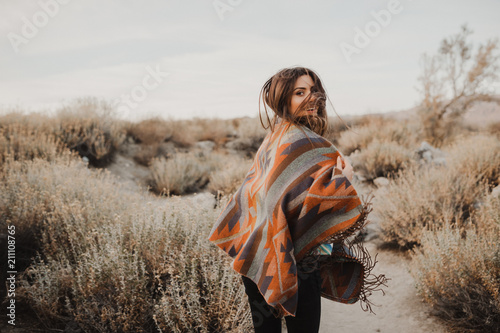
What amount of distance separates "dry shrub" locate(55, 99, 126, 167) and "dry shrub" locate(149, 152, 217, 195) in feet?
4.37

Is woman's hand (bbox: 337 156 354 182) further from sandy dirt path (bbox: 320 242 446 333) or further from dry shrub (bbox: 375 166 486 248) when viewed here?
dry shrub (bbox: 375 166 486 248)

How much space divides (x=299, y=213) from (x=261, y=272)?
1.08 ft

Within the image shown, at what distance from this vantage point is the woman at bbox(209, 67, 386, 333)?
4.43ft

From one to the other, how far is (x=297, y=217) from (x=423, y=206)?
4.04m

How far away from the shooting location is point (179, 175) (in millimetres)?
7836

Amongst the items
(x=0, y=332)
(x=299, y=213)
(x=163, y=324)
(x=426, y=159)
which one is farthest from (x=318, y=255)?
(x=426, y=159)

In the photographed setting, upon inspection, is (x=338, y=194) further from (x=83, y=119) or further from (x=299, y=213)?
(x=83, y=119)

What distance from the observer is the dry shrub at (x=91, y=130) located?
8117 mm

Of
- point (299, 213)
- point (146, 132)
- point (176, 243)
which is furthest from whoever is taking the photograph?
point (146, 132)

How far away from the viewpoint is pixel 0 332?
258cm

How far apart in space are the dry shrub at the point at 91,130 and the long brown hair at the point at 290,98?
25.1 ft

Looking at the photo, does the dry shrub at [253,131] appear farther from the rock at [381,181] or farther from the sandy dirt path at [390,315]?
the sandy dirt path at [390,315]

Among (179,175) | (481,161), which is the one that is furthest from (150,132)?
(481,161)

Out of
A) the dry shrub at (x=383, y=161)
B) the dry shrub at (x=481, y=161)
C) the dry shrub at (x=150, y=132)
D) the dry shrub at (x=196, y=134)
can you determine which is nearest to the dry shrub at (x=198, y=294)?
the dry shrub at (x=481, y=161)
